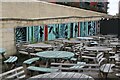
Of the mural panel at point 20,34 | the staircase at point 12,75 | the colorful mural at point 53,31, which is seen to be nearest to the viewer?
the staircase at point 12,75

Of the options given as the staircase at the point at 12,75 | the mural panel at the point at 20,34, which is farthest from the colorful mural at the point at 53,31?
the staircase at the point at 12,75

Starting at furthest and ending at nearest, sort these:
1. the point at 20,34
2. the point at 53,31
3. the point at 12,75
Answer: the point at 53,31 → the point at 20,34 → the point at 12,75

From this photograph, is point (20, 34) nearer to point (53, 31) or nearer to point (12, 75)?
point (53, 31)

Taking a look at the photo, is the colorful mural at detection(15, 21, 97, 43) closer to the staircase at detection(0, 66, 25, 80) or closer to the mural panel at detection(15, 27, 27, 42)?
the mural panel at detection(15, 27, 27, 42)

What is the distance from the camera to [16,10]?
13273mm

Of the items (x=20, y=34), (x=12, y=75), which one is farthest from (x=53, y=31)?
(x=12, y=75)

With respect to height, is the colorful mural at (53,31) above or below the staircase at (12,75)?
above

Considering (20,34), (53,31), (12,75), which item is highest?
(53,31)

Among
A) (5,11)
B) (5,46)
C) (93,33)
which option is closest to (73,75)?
(5,46)

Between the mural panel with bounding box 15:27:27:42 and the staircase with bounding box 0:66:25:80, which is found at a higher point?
the mural panel with bounding box 15:27:27:42

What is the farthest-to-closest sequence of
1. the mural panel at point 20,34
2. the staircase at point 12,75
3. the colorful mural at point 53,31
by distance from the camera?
1. the colorful mural at point 53,31
2. the mural panel at point 20,34
3. the staircase at point 12,75

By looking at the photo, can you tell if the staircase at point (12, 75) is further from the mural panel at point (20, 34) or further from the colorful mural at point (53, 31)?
the colorful mural at point (53, 31)

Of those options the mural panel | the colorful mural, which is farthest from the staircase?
the colorful mural

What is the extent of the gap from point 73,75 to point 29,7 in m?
9.96
